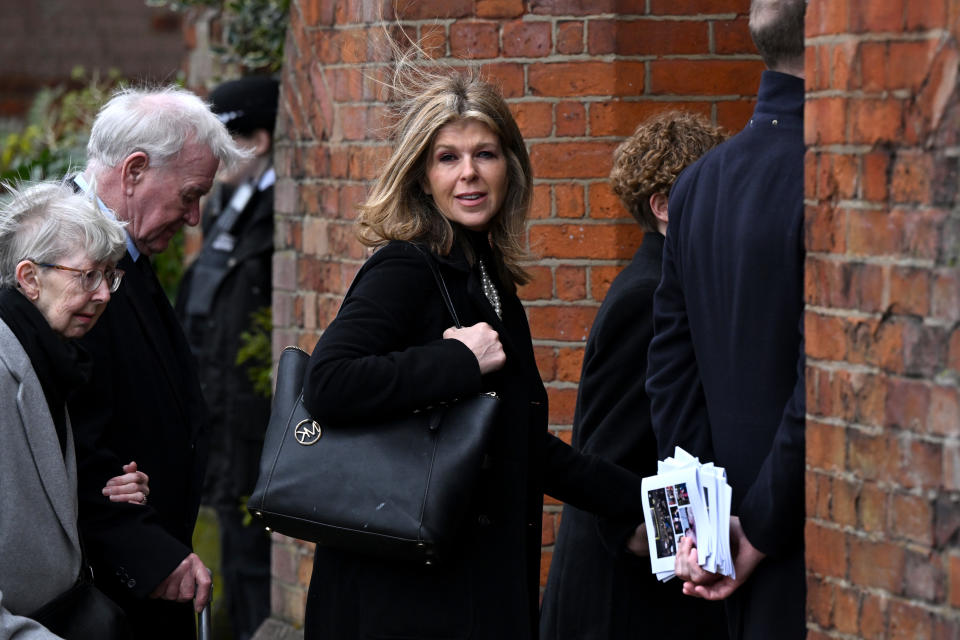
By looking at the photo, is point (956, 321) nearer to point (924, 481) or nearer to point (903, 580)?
point (924, 481)

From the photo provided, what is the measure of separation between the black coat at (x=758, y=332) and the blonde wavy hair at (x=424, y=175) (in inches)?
23.3

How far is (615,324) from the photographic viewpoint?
11.9 ft

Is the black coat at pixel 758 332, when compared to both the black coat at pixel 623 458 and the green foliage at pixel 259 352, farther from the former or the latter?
the green foliage at pixel 259 352

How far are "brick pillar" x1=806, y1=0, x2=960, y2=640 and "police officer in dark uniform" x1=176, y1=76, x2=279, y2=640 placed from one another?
13.9 ft

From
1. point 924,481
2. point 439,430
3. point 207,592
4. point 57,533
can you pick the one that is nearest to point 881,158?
point 924,481

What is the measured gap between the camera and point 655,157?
3752 millimetres

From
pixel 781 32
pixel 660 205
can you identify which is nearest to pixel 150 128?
pixel 660 205

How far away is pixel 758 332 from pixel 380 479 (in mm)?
821

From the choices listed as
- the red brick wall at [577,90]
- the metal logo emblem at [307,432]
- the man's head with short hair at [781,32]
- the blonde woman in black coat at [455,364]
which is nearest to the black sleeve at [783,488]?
the man's head with short hair at [781,32]

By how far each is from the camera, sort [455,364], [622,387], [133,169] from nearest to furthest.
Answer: [455,364]
[622,387]
[133,169]

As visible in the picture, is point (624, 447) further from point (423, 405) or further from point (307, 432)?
point (307, 432)

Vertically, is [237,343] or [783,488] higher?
[783,488]

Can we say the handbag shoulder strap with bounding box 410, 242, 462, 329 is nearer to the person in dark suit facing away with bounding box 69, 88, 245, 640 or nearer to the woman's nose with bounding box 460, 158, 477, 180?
the woman's nose with bounding box 460, 158, 477, 180

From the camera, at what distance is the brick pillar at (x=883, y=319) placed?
2.30m
